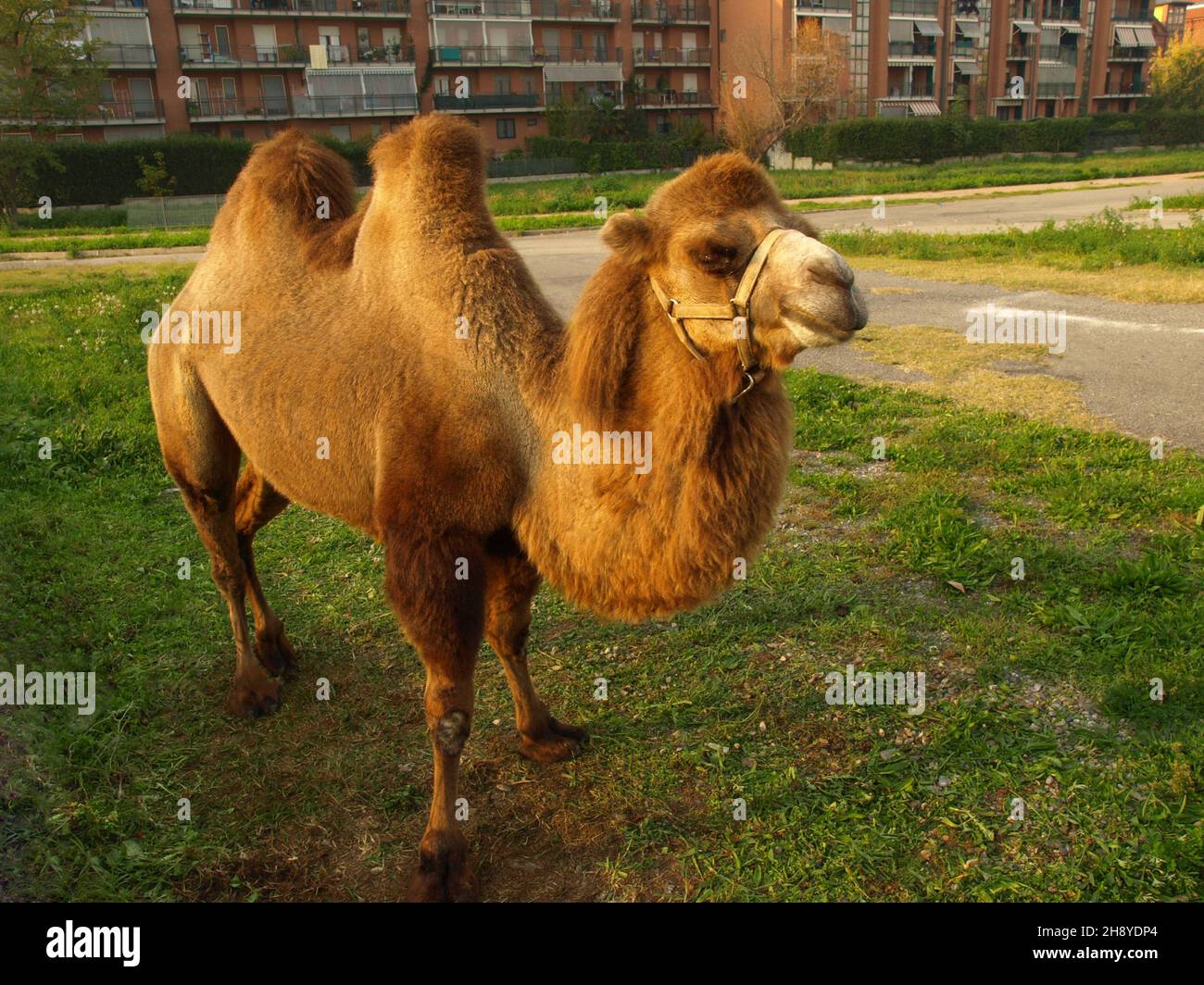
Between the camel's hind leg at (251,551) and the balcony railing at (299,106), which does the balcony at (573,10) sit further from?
the camel's hind leg at (251,551)

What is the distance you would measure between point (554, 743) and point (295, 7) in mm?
53481

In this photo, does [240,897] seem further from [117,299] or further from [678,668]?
[117,299]

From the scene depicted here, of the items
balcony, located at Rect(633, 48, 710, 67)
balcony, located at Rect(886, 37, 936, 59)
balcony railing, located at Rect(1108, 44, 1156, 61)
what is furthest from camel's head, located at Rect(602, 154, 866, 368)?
balcony railing, located at Rect(1108, 44, 1156, 61)

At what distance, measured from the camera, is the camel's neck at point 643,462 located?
3182 mm

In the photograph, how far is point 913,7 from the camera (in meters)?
60.3

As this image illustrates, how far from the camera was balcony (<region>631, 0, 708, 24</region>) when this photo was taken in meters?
57.4

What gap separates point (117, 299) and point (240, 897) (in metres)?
13.3

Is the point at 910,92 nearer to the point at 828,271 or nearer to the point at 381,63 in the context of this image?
the point at 381,63

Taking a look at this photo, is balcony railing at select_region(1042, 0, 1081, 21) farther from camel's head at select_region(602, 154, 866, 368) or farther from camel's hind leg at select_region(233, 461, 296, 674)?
camel's head at select_region(602, 154, 866, 368)

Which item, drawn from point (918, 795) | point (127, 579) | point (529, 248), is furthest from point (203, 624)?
point (529, 248)

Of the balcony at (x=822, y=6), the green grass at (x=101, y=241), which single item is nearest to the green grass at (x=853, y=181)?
the green grass at (x=101, y=241)

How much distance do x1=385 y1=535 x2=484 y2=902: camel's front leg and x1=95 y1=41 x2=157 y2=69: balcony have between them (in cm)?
5082

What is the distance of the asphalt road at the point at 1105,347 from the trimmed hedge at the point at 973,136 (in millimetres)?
37962

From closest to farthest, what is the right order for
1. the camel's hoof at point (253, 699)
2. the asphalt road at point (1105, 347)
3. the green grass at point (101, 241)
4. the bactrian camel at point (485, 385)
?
the bactrian camel at point (485, 385) < the camel's hoof at point (253, 699) < the asphalt road at point (1105, 347) < the green grass at point (101, 241)
